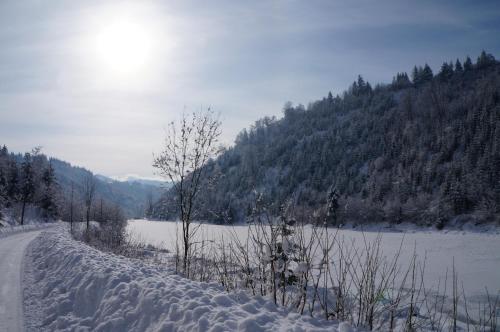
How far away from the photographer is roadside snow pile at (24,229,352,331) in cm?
429

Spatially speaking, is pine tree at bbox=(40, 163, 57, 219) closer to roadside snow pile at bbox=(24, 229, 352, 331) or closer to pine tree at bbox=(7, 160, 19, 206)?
pine tree at bbox=(7, 160, 19, 206)

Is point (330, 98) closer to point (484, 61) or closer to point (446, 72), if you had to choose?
point (446, 72)

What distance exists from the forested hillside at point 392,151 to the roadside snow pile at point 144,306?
4004 cm

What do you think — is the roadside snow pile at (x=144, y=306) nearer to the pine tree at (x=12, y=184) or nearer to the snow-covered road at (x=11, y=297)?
the snow-covered road at (x=11, y=297)

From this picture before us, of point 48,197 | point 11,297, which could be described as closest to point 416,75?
point 48,197

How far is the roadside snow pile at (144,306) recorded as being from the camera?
14.1ft

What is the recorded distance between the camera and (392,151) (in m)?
121

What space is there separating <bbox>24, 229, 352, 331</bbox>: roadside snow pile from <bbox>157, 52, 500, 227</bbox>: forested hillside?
40.0 meters

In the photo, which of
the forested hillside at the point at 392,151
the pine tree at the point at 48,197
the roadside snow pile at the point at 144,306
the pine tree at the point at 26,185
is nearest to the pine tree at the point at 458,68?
the forested hillside at the point at 392,151

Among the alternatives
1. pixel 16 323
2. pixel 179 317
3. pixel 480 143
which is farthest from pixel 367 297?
pixel 480 143

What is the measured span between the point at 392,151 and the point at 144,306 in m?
128

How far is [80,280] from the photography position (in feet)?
25.4

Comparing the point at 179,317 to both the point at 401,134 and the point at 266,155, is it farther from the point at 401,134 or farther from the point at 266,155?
the point at 266,155

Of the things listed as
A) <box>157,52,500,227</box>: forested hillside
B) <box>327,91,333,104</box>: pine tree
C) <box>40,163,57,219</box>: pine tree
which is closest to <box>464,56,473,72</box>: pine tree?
<box>157,52,500,227</box>: forested hillside
